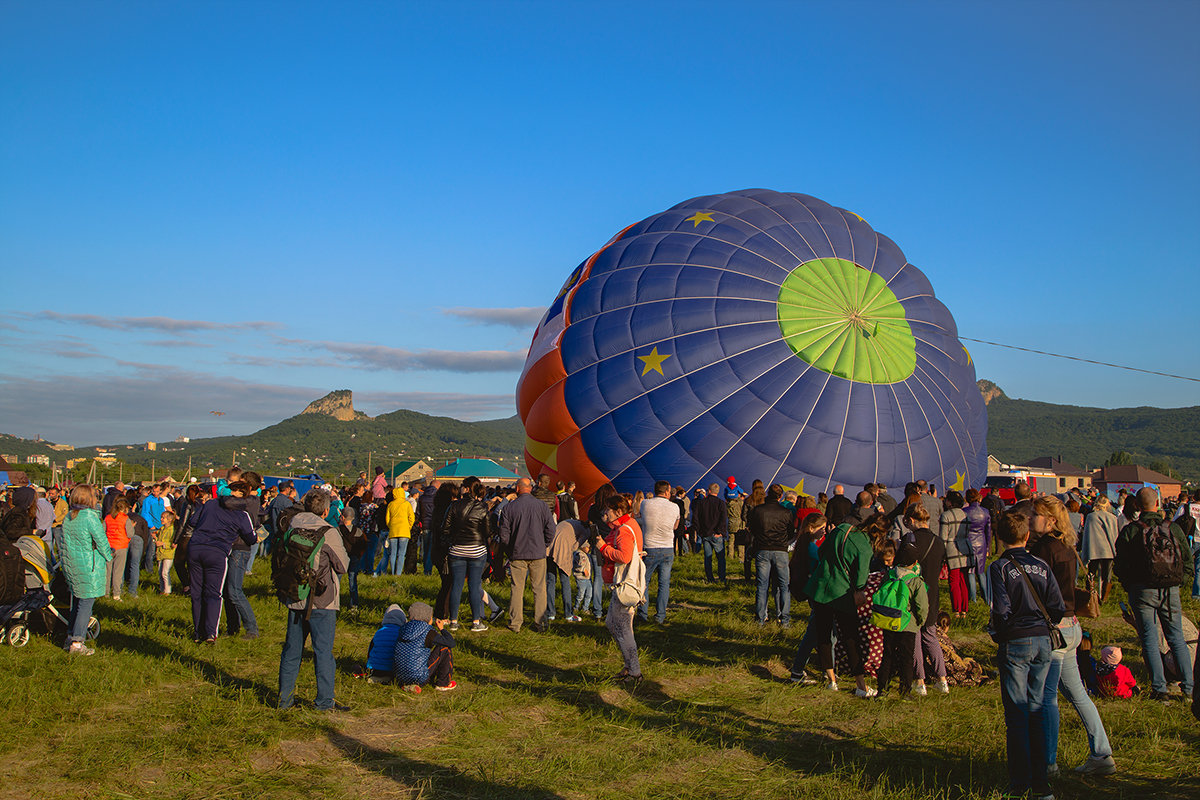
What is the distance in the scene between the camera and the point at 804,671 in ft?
25.2

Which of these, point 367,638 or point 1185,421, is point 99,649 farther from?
point 1185,421

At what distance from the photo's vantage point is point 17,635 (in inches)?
336

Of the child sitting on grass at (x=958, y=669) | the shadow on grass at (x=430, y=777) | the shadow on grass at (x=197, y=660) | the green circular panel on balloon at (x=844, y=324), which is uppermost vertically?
the green circular panel on balloon at (x=844, y=324)

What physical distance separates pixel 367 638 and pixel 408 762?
155 inches

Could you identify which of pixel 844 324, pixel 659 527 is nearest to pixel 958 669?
pixel 659 527

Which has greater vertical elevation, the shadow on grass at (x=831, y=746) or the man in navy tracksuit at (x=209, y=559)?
the man in navy tracksuit at (x=209, y=559)

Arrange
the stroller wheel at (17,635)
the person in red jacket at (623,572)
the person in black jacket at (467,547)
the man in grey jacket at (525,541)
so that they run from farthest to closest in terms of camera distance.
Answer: the man in grey jacket at (525,541) < the person in black jacket at (467,547) < the stroller wheel at (17,635) < the person in red jacket at (623,572)

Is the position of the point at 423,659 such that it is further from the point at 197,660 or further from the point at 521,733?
the point at 197,660

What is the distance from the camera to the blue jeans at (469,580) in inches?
371

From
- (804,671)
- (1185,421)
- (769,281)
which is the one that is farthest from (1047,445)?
(804,671)

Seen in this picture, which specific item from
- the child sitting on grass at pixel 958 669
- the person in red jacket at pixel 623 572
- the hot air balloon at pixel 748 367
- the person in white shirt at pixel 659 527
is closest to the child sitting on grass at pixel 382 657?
the person in red jacket at pixel 623 572

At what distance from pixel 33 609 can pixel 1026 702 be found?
9.21m

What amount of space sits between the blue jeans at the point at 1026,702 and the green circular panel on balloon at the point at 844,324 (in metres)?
12.9

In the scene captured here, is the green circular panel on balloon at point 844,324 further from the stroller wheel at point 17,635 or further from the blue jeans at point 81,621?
the stroller wheel at point 17,635
